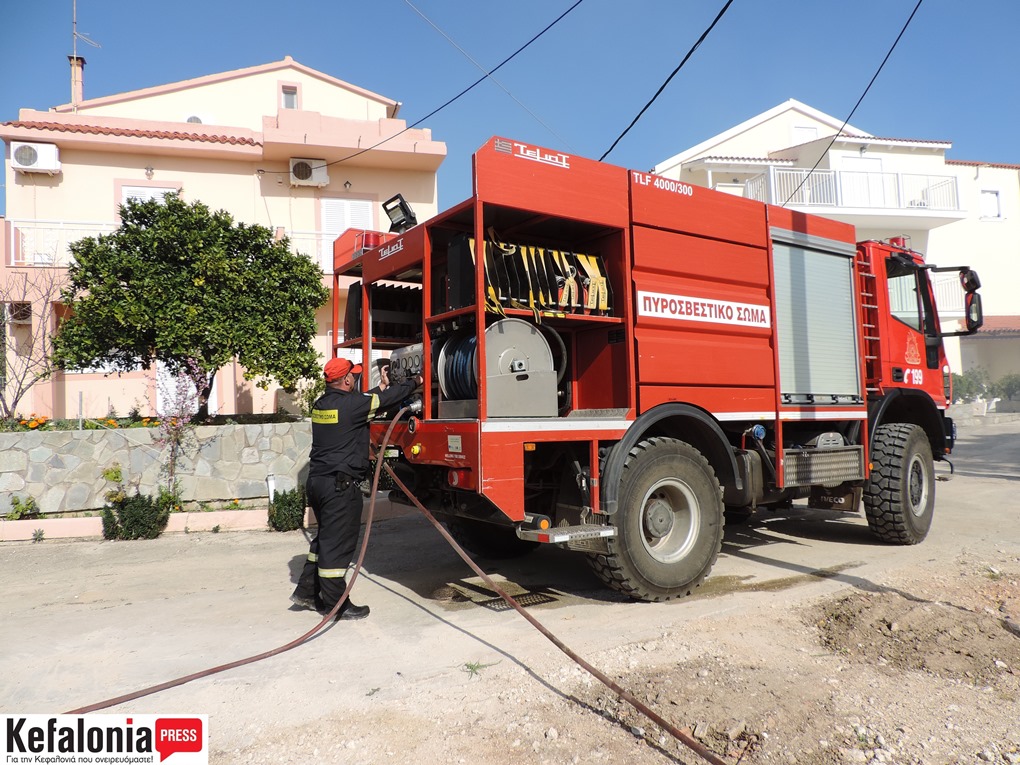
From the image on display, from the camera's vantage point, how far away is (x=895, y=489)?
677cm

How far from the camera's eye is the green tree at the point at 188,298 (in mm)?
9328

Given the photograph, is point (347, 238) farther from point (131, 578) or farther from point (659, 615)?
point (659, 615)

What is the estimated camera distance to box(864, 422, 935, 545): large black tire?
6.78m

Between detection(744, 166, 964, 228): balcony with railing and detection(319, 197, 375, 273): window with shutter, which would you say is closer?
detection(319, 197, 375, 273): window with shutter

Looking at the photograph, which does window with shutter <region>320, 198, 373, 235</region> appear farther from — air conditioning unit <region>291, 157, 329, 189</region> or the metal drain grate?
the metal drain grate

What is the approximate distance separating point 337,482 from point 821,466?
14.2 ft

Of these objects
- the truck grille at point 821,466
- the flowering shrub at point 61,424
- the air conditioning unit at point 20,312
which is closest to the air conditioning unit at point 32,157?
the air conditioning unit at point 20,312

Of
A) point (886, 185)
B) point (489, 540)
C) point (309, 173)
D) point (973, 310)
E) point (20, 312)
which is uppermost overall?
point (886, 185)

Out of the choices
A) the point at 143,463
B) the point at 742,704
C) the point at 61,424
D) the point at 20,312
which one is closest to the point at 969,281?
the point at 742,704

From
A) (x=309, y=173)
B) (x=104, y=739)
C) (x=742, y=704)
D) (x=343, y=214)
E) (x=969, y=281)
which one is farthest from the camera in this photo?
(x=343, y=214)

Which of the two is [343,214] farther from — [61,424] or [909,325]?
[909,325]

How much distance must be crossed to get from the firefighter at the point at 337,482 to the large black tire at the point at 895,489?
15.8 feet

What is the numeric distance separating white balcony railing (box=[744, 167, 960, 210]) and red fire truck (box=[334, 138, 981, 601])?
16.3 meters

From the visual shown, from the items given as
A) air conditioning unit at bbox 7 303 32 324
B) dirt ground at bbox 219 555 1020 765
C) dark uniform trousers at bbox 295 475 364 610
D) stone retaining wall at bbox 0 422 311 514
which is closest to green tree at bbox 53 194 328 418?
stone retaining wall at bbox 0 422 311 514
